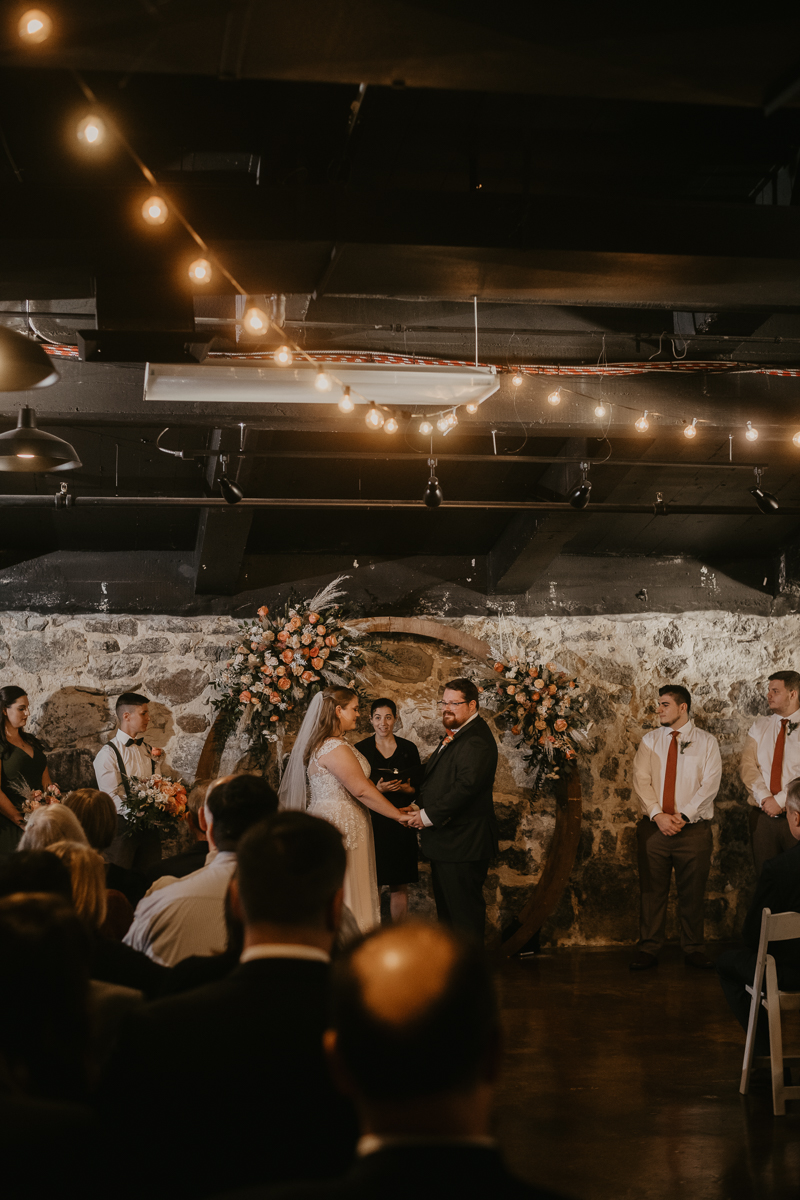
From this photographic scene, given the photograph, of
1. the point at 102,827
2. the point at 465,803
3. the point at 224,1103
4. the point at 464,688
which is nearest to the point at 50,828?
the point at 102,827

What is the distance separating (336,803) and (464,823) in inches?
45.0

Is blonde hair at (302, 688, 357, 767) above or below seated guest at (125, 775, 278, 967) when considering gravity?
above

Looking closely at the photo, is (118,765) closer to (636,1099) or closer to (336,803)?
(336,803)

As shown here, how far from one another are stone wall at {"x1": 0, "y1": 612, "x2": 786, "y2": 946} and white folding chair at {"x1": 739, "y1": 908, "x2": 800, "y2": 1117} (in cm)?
330

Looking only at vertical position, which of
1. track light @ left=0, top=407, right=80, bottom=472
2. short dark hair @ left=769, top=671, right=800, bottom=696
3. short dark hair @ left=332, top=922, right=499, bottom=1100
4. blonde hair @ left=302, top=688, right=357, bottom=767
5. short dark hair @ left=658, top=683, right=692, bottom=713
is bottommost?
short dark hair @ left=332, top=922, right=499, bottom=1100

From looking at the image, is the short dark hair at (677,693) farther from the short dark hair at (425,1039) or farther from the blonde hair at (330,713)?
the short dark hair at (425,1039)

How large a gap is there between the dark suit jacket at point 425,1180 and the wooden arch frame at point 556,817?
617 centimetres

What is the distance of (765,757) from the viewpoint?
7.15 metres

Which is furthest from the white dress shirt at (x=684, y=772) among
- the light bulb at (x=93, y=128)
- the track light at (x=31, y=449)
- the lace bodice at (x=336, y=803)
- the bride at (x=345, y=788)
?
the light bulb at (x=93, y=128)

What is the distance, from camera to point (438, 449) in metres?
6.41

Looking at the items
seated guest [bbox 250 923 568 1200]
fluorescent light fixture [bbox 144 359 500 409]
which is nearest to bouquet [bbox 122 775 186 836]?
fluorescent light fixture [bbox 144 359 500 409]

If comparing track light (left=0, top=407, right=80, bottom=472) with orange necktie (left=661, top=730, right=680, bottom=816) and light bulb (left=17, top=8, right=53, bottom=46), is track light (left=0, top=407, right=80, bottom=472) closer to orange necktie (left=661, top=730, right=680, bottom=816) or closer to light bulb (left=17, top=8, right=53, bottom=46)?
light bulb (left=17, top=8, right=53, bottom=46)

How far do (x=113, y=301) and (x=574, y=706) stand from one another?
201 inches

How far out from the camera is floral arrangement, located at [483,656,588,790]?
7082 mm
